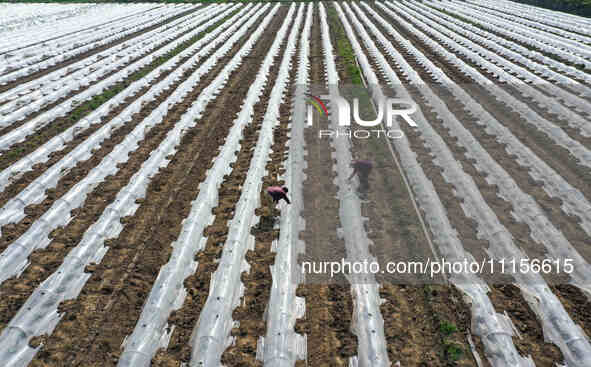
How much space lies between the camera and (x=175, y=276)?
18.1ft

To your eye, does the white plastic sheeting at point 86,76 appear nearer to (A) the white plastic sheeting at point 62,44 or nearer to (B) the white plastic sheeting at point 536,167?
(A) the white plastic sheeting at point 62,44

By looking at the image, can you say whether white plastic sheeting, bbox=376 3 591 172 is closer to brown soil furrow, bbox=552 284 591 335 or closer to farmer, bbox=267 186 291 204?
brown soil furrow, bbox=552 284 591 335

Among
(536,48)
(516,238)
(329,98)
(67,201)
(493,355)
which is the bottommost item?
(493,355)

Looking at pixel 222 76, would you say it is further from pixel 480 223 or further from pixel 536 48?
pixel 536 48

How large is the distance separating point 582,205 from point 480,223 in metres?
2.48

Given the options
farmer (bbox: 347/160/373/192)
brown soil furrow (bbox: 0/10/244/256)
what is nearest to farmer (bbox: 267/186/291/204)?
farmer (bbox: 347/160/373/192)

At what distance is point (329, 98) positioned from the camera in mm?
12492

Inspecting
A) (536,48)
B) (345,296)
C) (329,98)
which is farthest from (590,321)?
(536,48)

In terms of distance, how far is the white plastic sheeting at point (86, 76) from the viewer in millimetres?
11367

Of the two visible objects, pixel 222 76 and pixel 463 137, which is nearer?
pixel 463 137

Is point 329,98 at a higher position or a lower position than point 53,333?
higher

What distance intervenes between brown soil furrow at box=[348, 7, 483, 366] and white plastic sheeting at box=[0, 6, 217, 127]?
12.6 metres

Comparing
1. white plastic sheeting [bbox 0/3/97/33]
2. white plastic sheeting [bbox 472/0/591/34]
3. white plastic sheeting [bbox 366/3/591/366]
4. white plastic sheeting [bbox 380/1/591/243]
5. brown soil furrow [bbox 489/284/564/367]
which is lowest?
brown soil furrow [bbox 489/284/564/367]

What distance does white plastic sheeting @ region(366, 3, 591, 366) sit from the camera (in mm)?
4363
